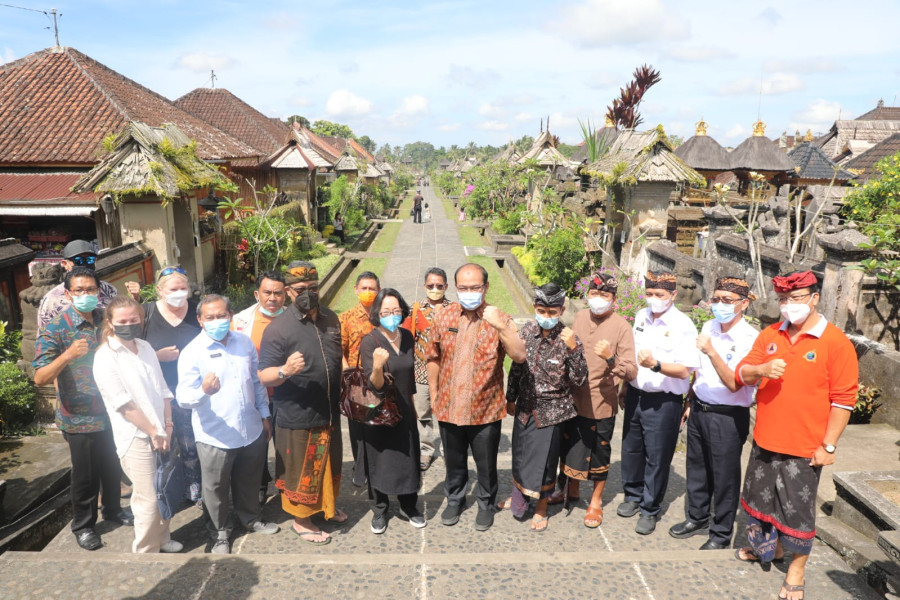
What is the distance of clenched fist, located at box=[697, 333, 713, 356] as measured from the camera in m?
3.40

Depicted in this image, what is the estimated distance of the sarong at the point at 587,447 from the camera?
391cm

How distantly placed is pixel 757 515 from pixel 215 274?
11.2 meters

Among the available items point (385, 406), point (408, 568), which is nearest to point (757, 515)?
point (408, 568)

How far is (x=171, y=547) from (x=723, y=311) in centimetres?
371

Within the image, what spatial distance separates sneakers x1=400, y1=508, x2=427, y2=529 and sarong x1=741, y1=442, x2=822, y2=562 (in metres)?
2.03

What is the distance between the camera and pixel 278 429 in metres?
3.72

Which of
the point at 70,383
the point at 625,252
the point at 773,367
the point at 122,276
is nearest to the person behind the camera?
the point at 773,367

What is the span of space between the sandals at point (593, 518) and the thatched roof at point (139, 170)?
7.24 meters

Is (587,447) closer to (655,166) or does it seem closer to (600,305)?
(600,305)

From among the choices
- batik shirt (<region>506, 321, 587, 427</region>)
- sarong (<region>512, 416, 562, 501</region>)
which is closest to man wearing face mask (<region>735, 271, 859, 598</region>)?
batik shirt (<region>506, 321, 587, 427</region>)

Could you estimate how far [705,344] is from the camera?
3422mm

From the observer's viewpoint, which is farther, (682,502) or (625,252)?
(625,252)

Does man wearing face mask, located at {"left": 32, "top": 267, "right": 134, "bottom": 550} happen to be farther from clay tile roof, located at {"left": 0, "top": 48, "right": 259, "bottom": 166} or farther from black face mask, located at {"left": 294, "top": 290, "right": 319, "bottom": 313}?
clay tile roof, located at {"left": 0, "top": 48, "right": 259, "bottom": 166}

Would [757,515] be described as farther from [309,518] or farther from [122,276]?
[122,276]
